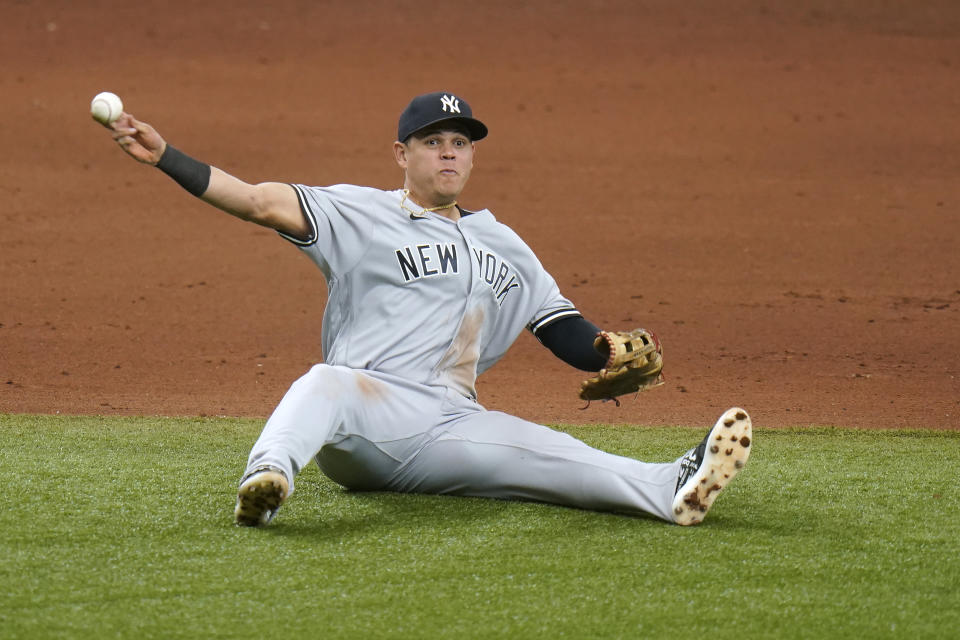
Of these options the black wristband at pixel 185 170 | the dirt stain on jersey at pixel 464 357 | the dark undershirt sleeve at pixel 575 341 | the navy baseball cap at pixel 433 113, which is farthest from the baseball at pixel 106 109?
the dark undershirt sleeve at pixel 575 341

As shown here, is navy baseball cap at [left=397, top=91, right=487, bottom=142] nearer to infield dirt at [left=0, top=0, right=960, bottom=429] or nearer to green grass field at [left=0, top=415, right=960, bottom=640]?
green grass field at [left=0, top=415, right=960, bottom=640]

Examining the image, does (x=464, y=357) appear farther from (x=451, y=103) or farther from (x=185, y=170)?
(x=185, y=170)

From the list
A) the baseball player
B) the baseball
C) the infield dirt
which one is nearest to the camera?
the baseball

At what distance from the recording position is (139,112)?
11.3 metres

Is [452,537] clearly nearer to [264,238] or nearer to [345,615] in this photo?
[345,615]

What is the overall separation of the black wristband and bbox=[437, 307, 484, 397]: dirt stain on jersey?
798 millimetres

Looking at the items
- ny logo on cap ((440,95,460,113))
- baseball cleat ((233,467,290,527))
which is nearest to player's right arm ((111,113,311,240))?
ny logo on cap ((440,95,460,113))

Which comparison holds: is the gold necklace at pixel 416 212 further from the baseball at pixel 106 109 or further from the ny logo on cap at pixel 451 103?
the baseball at pixel 106 109

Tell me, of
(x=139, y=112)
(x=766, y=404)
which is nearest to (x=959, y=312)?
(x=766, y=404)

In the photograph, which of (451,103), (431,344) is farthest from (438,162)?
(431,344)

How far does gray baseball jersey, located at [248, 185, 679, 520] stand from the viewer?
3.10 metres

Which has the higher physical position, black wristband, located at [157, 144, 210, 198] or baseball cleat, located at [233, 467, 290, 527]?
black wristband, located at [157, 144, 210, 198]

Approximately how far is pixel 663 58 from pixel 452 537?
10.7 metres

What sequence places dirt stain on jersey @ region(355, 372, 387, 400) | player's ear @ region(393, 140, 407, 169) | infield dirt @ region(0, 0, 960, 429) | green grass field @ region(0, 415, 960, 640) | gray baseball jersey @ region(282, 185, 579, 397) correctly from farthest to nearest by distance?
infield dirt @ region(0, 0, 960, 429)
player's ear @ region(393, 140, 407, 169)
gray baseball jersey @ region(282, 185, 579, 397)
dirt stain on jersey @ region(355, 372, 387, 400)
green grass field @ region(0, 415, 960, 640)
